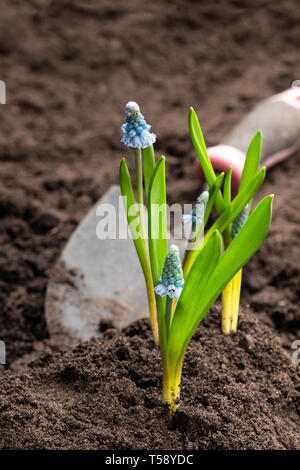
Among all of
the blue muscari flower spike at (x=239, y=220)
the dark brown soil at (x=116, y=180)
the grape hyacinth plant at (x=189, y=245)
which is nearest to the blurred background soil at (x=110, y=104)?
the dark brown soil at (x=116, y=180)

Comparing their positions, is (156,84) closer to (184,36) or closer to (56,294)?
(184,36)

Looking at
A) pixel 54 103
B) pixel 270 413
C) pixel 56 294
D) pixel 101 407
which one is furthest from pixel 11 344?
pixel 54 103

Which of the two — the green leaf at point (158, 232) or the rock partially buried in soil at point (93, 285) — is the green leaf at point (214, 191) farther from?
the rock partially buried in soil at point (93, 285)

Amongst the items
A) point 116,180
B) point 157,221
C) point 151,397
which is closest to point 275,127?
point 116,180

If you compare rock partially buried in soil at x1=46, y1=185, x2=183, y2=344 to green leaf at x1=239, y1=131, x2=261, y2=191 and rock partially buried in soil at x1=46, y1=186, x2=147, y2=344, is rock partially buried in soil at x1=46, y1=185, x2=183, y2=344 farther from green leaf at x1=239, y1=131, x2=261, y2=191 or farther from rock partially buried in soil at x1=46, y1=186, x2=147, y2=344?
green leaf at x1=239, y1=131, x2=261, y2=191

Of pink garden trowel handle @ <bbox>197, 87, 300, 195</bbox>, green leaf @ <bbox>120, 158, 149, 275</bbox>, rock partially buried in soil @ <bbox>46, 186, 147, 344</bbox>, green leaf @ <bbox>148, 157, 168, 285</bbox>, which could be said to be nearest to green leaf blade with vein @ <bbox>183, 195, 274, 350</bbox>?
green leaf @ <bbox>148, 157, 168, 285</bbox>
